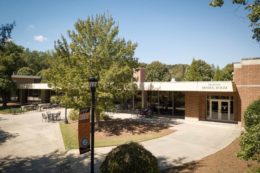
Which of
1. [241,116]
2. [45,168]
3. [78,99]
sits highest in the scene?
[78,99]

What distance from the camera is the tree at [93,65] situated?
50.8 feet

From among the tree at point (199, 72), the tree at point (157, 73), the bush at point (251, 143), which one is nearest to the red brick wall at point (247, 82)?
the bush at point (251, 143)

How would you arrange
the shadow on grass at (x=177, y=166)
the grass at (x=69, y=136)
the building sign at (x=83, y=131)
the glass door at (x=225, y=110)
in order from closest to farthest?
the building sign at (x=83, y=131) → the shadow on grass at (x=177, y=166) → the grass at (x=69, y=136) → the glass door at (x=225, y=110)

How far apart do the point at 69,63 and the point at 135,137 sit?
749cm

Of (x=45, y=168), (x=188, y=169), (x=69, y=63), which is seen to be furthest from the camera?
(x=69, y=63)

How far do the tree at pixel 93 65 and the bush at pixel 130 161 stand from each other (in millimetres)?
7755

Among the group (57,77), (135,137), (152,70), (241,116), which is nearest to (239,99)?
(241,116)

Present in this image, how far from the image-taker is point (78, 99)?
50.7ft

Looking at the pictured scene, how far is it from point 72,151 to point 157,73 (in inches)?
1870

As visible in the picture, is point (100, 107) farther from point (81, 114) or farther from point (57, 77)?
point (81, 114)

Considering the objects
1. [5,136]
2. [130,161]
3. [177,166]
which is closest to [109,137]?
[177,166]

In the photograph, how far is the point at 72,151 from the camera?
12.5 metres

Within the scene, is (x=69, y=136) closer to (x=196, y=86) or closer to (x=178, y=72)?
(x=196, y=86)

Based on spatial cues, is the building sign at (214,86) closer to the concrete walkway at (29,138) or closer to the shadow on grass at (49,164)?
the shadow on grass at (49,164)
